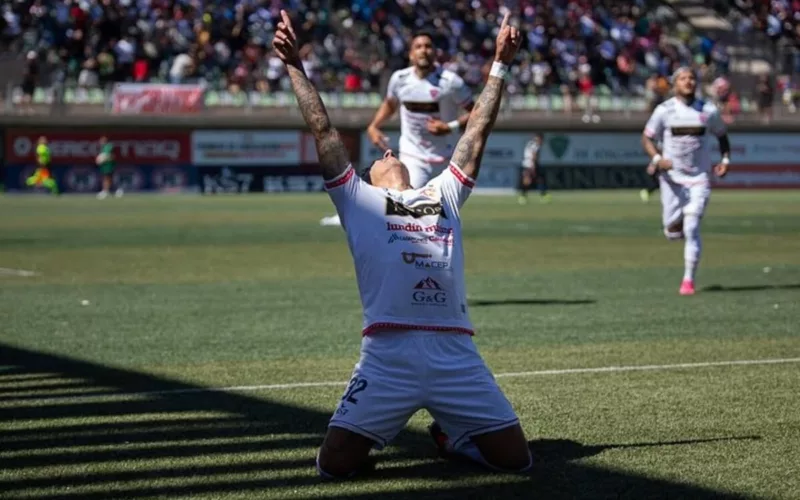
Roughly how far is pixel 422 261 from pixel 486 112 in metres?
1.03

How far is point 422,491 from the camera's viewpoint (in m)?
6.43

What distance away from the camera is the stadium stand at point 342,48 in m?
45.9

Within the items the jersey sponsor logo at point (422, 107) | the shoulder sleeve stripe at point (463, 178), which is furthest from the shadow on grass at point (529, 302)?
the shoulder sleeve stripe at point (463, 178)

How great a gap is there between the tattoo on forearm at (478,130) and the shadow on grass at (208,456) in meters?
1.47

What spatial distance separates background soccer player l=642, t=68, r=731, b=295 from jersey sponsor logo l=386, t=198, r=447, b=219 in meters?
9.93

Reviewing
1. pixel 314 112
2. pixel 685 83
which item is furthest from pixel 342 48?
pixel 314 112

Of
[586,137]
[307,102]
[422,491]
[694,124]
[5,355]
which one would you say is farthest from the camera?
[586,137]

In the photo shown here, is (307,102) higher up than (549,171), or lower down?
higher up

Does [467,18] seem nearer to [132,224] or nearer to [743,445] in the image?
[132,224]

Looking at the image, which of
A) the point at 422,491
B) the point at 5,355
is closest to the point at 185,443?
the point at 422,491

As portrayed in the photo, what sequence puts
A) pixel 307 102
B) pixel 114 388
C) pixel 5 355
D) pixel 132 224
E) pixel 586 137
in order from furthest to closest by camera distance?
1. pixel 586 137
2. pixel 132 224
3. pixel 5 355
4. pixel 114 388
5. pixel 307 102

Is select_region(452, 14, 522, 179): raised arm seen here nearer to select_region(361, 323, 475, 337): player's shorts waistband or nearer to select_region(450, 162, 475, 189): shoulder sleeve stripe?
select_region(450, 162, 475, 189): shoulder sleeve stripe

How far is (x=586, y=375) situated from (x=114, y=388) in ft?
10.4

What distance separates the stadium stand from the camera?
151 ft
